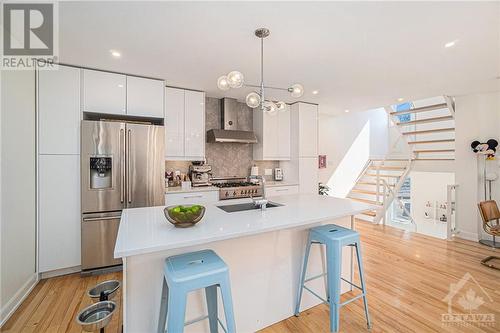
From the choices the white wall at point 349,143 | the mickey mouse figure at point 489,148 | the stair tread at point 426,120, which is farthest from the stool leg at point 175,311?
the stair tread at point 426,120

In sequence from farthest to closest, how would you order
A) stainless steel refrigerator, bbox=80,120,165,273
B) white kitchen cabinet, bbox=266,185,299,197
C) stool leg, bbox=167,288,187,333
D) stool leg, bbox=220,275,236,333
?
white kitchen cabinet, bbox=266,185,299,197 → stainless steel refrigerator, bbox=80,120,165,273 → stool leg, bbox=220,275,236,333 → stool leg, bbox=167,288,187,333

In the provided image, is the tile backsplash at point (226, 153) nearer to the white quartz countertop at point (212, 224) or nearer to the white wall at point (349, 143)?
the white quartz countertop at point (212, 224)

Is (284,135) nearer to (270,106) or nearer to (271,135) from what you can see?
(271,135)

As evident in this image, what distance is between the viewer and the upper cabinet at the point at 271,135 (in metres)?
4.31

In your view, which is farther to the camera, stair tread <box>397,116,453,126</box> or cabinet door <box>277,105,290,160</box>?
stair tread <box>397,116,453,126</box>

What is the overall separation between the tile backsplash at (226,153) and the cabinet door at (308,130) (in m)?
0.88

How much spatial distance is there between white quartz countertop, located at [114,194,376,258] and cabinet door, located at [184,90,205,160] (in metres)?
1.64

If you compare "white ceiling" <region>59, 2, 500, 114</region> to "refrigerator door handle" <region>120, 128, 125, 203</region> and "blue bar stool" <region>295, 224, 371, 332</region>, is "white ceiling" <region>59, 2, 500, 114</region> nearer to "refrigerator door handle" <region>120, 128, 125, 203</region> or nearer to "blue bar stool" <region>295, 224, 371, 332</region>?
"refrigerator door handle" <region>120, 128, 125, 203</region>

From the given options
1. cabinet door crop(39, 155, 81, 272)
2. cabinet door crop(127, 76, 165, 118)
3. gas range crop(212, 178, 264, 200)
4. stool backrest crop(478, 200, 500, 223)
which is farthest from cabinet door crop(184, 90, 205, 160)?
stool backrest crop(478, 200, 500, 223)

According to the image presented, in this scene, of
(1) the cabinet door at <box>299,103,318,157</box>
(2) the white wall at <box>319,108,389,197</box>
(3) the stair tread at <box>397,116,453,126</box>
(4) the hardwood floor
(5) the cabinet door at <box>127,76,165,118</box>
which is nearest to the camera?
(4) the hardwood floor

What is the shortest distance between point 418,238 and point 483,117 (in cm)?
234

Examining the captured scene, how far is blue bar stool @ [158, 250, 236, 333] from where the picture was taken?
124 cm

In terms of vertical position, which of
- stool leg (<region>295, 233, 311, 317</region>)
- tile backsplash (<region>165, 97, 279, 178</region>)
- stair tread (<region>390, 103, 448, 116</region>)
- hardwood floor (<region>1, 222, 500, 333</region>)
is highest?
stair tread (<region>390, 103, 448, 116</region>)

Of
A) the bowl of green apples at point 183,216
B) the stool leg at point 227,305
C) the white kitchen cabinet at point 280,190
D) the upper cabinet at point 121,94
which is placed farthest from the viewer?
the white kitchen cabinet at point 280,190
